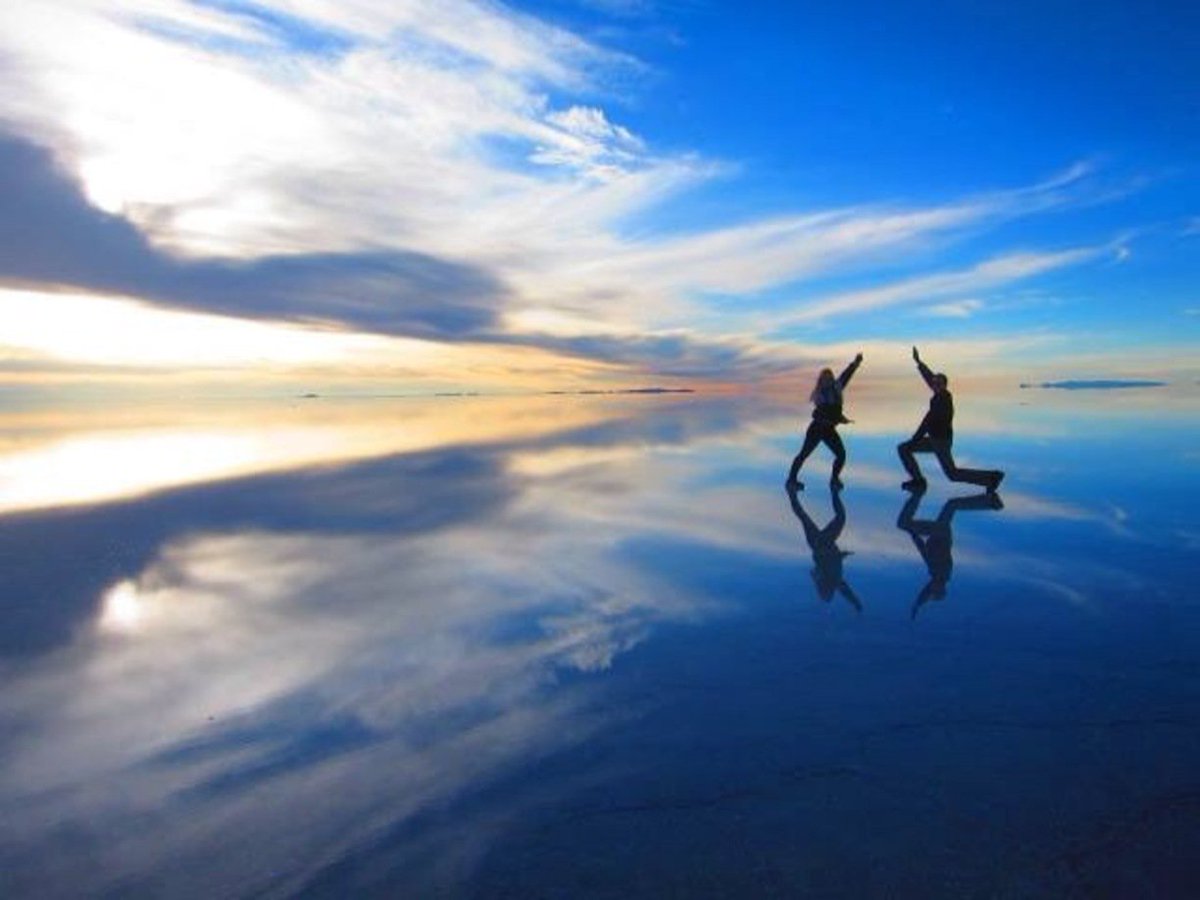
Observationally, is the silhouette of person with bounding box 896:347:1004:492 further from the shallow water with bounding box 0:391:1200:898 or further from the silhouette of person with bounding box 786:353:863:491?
the shallow water with bounding box 0:391:1200:898

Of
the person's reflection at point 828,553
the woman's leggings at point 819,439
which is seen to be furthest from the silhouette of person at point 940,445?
the person's reflection at point 828,553

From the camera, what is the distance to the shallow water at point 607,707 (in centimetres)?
311

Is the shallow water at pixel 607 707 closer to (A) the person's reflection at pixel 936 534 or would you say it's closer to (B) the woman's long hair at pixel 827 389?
(A) the person's reflection at pixel 936 534

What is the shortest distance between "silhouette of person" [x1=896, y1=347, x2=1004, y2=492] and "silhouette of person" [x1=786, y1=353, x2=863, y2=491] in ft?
3.38

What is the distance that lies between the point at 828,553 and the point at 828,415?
509cm

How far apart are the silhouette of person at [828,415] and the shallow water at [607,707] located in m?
2.78

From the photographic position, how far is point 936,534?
Answer: 9.21 meters

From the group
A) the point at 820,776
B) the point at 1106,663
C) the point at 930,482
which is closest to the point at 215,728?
the point at 820,776

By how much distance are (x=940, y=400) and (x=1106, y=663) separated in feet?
26.0

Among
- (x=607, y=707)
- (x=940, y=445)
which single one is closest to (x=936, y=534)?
(x=940, y=445)

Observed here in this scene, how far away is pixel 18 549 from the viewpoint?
356 inches

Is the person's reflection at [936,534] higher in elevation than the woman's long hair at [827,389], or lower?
lower

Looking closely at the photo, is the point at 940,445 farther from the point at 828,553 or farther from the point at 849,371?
the point at 828,553

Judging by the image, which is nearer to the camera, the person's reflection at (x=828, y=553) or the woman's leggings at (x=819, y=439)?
the person's reflection at (x=828, y=553)
